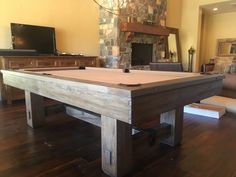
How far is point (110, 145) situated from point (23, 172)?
72 centimetres

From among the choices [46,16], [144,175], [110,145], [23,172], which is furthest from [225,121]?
[46,16]

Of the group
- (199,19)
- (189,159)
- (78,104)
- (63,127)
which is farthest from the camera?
(199,19)

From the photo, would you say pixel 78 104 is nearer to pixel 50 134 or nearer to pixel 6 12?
pixel 50 134

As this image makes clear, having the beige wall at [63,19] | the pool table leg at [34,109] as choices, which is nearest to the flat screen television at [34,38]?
the beige wall at [63,19]

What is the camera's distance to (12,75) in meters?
2.25

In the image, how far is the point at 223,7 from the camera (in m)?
7.14

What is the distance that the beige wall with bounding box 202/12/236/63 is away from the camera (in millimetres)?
7715

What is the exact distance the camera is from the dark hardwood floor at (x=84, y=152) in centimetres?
159

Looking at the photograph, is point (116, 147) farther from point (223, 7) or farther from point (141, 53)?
point (223, 7)

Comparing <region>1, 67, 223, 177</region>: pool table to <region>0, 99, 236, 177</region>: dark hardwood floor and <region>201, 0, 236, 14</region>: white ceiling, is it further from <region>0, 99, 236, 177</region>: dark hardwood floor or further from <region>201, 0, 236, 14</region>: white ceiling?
<region>201, 0, 236, 14</region>: white ceiling

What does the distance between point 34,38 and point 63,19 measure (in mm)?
906

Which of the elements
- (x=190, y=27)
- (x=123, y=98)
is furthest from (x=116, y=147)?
(x=190, y=27)

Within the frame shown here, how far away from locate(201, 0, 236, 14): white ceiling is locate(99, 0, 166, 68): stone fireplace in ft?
6.52

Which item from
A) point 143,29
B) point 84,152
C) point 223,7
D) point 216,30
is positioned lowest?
point 84,152
